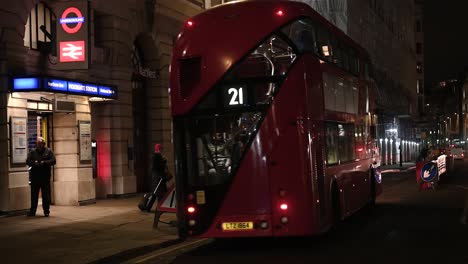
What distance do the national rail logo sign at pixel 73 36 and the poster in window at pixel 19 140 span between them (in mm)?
1729

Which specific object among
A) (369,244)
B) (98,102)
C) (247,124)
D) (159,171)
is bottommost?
(369,244)

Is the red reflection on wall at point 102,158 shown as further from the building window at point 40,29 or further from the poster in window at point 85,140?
the building window at point 40,29

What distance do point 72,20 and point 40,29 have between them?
1.44 metres

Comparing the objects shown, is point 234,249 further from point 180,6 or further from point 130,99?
point 180,6

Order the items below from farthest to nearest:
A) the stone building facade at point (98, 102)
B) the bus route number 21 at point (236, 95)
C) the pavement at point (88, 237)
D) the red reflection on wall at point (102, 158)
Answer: the red reflection on wall at point (102, 158), the stone building facade at point (98, 102), the pavement at point (88, 237), the bus route number 21 at point (236, 95)

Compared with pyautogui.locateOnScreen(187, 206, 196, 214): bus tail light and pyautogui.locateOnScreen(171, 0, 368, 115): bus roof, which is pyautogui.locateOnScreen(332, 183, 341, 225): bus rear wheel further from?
pyautogui.locateOnScreen(171, 0, 368, 115): bus roof

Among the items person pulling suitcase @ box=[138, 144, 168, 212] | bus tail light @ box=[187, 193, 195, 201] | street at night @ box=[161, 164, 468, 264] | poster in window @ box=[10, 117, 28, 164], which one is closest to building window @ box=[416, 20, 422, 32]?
street at night @ box=[161, 164, 468, 264]

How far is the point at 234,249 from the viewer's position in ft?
38.0

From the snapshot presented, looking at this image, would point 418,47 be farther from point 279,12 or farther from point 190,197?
point 190,197

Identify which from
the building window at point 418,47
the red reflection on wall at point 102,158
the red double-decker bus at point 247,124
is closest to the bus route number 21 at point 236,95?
the red double-decker bus at point 247,124

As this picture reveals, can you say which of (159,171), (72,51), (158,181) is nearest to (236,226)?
(158,181)

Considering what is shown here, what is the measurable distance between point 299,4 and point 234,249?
176 inches

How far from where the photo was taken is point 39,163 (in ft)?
51.3

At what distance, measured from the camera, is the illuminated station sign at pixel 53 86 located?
1532 cm
